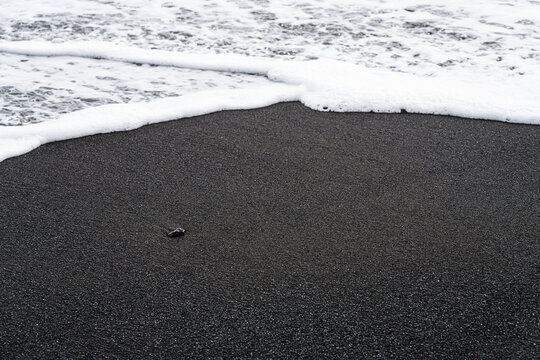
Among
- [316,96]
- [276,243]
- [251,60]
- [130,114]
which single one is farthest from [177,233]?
[251,60]

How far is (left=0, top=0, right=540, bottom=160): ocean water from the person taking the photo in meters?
3.62

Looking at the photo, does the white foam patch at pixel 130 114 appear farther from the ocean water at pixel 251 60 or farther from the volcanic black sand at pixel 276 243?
the volcanic black sand at pixel 276 243

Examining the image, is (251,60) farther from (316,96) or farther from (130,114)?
(130,114)

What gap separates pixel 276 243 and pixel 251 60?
2.35 m

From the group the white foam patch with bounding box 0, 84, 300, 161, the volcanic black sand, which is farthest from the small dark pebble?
the white foam patch with bounding box 0, 84, 300, 161

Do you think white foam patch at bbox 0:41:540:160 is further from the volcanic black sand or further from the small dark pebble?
the small dark pebble

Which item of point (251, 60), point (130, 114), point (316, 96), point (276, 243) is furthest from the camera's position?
point (251, 60)

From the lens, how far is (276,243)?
237 cm

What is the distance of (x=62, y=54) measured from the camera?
4.61 m

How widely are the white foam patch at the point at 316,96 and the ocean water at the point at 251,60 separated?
1 cm

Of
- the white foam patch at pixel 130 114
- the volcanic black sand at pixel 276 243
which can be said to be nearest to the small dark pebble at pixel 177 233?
the volcanic black sand at pixel 276 243

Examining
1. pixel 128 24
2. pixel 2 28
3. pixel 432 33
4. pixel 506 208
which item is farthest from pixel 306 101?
pixel 2 28

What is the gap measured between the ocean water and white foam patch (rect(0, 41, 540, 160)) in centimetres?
1

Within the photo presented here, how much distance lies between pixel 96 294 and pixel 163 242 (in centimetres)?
36
